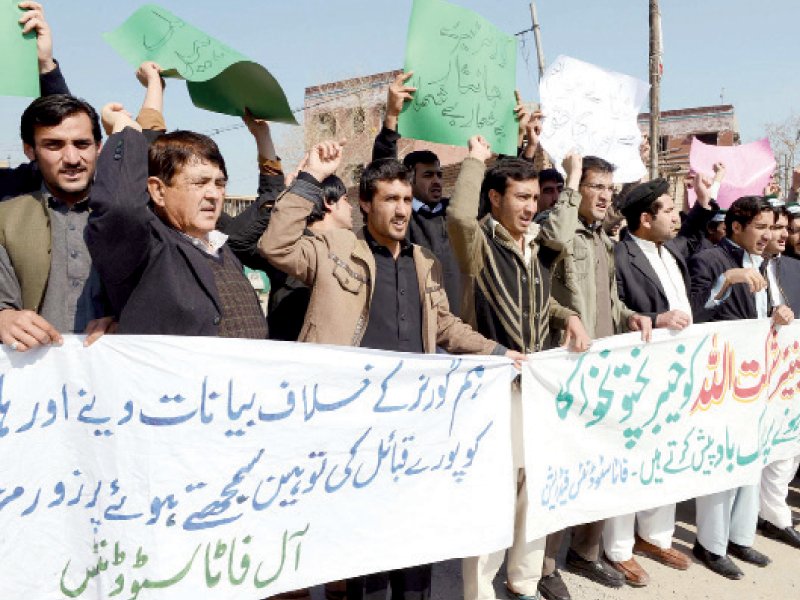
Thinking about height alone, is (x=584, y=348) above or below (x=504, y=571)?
above

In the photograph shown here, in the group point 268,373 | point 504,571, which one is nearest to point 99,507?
point 268,373

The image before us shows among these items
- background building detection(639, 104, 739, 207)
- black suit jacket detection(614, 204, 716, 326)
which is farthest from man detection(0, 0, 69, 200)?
background building detection(639, 104, 739, 207)

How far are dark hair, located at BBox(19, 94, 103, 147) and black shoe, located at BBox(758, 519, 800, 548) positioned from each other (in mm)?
4528

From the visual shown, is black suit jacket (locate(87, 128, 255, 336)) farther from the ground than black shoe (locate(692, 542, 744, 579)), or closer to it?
farther from the ground

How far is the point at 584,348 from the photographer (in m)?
3.29

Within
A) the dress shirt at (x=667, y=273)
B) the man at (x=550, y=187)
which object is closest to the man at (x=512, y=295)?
the dress shirt at (x=667, y=273)

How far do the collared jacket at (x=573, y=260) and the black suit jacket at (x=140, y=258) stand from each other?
167cm

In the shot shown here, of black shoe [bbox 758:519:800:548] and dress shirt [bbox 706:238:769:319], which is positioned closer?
dress shirt [bbox 706:238:769:319]

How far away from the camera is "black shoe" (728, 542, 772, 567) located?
407cm

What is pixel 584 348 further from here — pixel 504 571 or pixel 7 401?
pixel 7 401

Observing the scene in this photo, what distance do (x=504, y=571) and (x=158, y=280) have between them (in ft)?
8.59

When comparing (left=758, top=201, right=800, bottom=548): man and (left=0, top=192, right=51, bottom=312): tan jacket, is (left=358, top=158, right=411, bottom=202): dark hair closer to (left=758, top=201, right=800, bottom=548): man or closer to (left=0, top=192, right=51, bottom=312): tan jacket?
(left=0, top=192, right=51, bottom=312): tan jacket

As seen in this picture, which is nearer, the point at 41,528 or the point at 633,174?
the point at 41,528

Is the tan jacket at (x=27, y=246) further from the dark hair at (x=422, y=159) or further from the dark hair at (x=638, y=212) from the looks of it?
the dark hair at (x=638, y=212)
